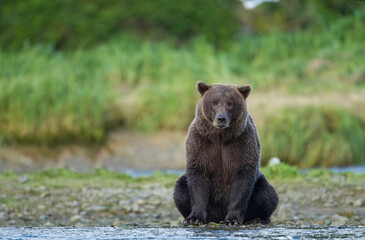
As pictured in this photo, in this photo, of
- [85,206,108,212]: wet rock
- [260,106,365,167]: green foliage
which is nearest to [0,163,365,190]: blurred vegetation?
[85,206,108,212]: wet rock

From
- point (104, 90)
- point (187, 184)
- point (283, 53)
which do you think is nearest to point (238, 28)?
point (283, 53)

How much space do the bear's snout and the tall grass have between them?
947cm

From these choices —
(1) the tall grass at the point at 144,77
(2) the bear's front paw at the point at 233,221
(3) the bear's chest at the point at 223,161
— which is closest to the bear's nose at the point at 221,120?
(3) the bear's chest at the point at 223,161

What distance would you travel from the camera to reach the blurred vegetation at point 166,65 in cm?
1470

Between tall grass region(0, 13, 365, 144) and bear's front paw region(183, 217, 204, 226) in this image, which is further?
tall grass region(0, 13, 365, 144)

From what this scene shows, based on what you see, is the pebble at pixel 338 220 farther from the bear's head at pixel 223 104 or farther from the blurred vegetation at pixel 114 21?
the blurred vegetation at pixel 114 21

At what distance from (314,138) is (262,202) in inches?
343

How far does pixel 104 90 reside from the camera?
15656mm

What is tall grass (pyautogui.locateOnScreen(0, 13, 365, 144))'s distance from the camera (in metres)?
14.8

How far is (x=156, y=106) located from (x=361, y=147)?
444 cm

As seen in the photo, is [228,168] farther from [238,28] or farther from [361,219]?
[238,28]

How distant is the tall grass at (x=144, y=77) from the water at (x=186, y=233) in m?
9.14

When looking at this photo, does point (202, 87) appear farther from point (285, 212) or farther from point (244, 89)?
point (285, 212)

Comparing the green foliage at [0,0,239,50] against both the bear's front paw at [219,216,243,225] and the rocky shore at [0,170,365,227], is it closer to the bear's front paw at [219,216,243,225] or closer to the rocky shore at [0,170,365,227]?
the rocky shore at [0,170,365,227]
